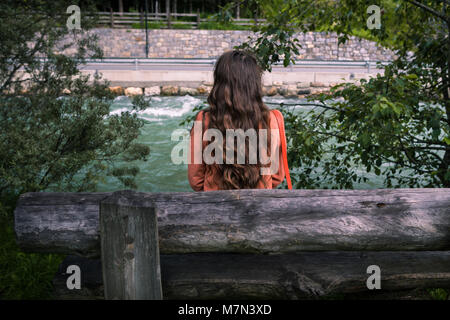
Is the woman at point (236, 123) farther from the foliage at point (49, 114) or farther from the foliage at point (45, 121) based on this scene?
the foliage at point (49, 114)

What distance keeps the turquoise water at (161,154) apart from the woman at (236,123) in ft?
9.02

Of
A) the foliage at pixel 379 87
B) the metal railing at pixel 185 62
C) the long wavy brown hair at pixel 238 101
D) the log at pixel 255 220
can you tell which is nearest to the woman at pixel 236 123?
the long wavy brown hair at pixel 238 101

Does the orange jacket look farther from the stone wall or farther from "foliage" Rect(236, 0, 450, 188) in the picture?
the stone wall

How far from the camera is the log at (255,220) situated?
6.89 feet

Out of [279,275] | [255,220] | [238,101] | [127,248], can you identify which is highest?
[238,101]

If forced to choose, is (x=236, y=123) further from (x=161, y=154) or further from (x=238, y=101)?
(x=161, y=154)

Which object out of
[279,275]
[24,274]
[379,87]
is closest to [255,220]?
[279,275]

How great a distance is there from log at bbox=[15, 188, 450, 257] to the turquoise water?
10.1 feet

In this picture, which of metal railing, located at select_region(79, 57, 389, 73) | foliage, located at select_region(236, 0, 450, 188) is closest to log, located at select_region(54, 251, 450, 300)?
foliage, located at select_region(236, 0, 450, 188)

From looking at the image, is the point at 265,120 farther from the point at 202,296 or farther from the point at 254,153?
the point at 202,296

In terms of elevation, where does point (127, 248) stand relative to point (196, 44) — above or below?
below

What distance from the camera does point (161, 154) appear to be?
1030 centimetres

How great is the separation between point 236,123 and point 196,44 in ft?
99.7
